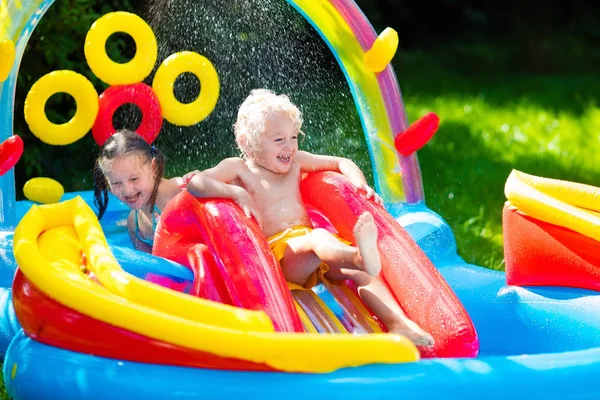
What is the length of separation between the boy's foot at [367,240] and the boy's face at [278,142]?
60cm

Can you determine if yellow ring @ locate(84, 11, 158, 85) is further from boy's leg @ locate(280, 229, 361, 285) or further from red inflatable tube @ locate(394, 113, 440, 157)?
boy's leg @ locate(280, 229, 361, 285)

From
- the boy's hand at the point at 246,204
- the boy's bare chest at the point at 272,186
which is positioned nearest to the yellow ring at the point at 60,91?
the boy's bare chest at the point at 272,186

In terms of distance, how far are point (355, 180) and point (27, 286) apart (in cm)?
121

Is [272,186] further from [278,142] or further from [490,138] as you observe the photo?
[490,138]

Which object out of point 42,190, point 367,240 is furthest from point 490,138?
point 367,240

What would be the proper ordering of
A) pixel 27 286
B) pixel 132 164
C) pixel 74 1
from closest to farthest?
pixel 27 286, pixel 132 164, pixel 74 1

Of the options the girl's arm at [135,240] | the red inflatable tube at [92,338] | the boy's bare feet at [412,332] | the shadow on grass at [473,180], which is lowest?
the red inflatable tube at [92,338]

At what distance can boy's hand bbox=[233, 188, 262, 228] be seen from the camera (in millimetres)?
3076

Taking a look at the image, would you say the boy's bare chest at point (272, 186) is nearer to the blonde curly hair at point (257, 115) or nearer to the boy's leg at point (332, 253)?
the blonde curly hair at point (257, 115)

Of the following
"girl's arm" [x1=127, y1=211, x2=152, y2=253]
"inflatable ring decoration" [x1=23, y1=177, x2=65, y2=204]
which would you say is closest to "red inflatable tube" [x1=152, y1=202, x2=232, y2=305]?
"girl's arm" [x1=127, y1=211, x2=152, y2=253]

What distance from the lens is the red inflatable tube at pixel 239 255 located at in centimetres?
273

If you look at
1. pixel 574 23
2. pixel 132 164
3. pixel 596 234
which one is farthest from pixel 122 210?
pixel 574 23

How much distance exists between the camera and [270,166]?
328cm

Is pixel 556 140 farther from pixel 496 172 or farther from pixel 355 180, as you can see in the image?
pixel 355 180
